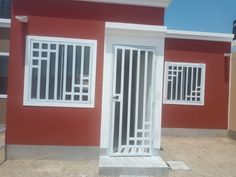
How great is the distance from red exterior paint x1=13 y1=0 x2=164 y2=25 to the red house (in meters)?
0.02

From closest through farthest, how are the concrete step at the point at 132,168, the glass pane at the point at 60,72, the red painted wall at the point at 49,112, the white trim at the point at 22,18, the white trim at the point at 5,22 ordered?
1. the concrete step at the point at 132,168
2. the white trim at the point at 22,18
3. the red painted wall at the point at 49,112
4. the glass pane at the point at 60,72
5. the white trim at the point at 5,22

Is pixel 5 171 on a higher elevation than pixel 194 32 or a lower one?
lower

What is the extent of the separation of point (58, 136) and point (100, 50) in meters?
1.89

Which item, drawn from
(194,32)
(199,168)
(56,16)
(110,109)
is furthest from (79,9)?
(194,32)

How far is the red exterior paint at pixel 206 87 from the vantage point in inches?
440

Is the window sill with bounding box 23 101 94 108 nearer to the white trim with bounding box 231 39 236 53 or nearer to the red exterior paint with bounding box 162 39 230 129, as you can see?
the red exterior paint with bounding box 162 39 230 129

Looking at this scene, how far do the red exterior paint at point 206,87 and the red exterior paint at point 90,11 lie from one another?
410 centimetres

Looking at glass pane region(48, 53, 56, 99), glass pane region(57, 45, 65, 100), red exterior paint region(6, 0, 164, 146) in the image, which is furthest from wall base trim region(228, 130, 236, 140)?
glass pane region(48, 53, 56, 99)

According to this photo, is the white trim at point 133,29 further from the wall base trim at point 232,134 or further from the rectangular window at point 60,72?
the wall base trim at point 232,134

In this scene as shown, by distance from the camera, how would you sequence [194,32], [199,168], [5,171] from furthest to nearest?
[194,32]
[199,168]
[5,171]

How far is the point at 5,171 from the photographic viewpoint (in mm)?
6156

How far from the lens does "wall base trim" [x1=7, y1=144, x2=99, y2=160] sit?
692cm

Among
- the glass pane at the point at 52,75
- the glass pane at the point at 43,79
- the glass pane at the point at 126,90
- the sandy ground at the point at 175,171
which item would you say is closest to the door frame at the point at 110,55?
the glass pane at the point at 126,90

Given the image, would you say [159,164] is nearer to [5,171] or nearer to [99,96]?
[99,96]
